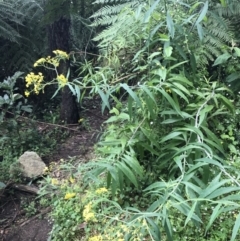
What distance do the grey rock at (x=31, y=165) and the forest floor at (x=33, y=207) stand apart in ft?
0.58

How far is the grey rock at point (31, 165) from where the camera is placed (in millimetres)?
3391

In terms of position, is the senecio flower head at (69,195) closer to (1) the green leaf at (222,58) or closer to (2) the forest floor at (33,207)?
(2) the forest floor at (33,207)

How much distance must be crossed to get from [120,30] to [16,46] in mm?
2285

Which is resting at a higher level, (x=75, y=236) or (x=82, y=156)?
(x=82, y=156)

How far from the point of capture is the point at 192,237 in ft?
6.40

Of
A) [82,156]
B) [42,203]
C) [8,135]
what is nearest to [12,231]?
[42,203]

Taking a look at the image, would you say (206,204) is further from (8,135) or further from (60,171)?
(8,135)

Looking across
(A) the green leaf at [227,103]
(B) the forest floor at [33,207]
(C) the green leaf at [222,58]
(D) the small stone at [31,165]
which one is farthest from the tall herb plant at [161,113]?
(D) the small stone at [31,165]

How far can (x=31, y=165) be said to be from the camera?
342 cm

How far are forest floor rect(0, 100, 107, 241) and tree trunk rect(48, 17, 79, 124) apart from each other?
0.67 ft

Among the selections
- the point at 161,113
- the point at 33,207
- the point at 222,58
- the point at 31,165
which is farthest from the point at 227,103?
the point at 31,165

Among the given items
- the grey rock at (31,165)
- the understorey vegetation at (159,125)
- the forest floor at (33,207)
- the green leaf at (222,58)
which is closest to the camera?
the understorey vegetation at (159,125)

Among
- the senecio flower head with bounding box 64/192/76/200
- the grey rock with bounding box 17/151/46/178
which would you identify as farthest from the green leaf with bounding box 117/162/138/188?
the grey rock with bounding box 17/151/46/178

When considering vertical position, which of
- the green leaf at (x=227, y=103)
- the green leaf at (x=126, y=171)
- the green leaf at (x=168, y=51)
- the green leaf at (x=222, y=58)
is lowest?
the green leaf at (x=126, y=171)
